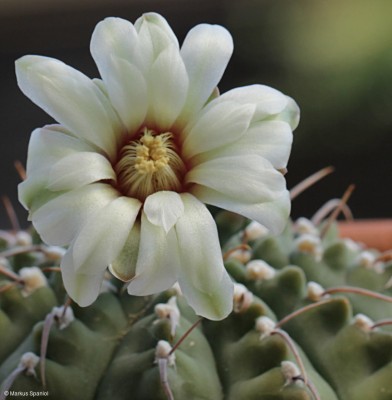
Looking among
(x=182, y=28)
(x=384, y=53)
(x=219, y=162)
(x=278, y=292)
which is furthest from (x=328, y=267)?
(x=182, y=28)

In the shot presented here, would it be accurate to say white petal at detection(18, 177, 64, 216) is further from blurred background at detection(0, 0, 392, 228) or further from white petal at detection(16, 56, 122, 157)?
blurred background at detection(0, 0, 392, 228)

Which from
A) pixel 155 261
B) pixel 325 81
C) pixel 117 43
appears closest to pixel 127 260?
pixel 155 261

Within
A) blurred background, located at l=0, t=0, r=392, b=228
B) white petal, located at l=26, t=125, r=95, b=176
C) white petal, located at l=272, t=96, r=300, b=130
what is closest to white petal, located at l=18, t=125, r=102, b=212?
white petal, located at l=26, t=125, r=95, b=176

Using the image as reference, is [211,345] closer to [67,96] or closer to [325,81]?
[67,96]

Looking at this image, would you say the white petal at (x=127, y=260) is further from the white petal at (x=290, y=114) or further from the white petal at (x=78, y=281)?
the white petal at (x=290, y=114)

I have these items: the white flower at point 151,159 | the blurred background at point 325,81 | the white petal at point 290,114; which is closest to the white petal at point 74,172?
the white flower at point 151,159

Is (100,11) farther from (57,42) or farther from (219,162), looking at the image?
(219,162)

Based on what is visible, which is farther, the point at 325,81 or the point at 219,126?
the point at 325,81
